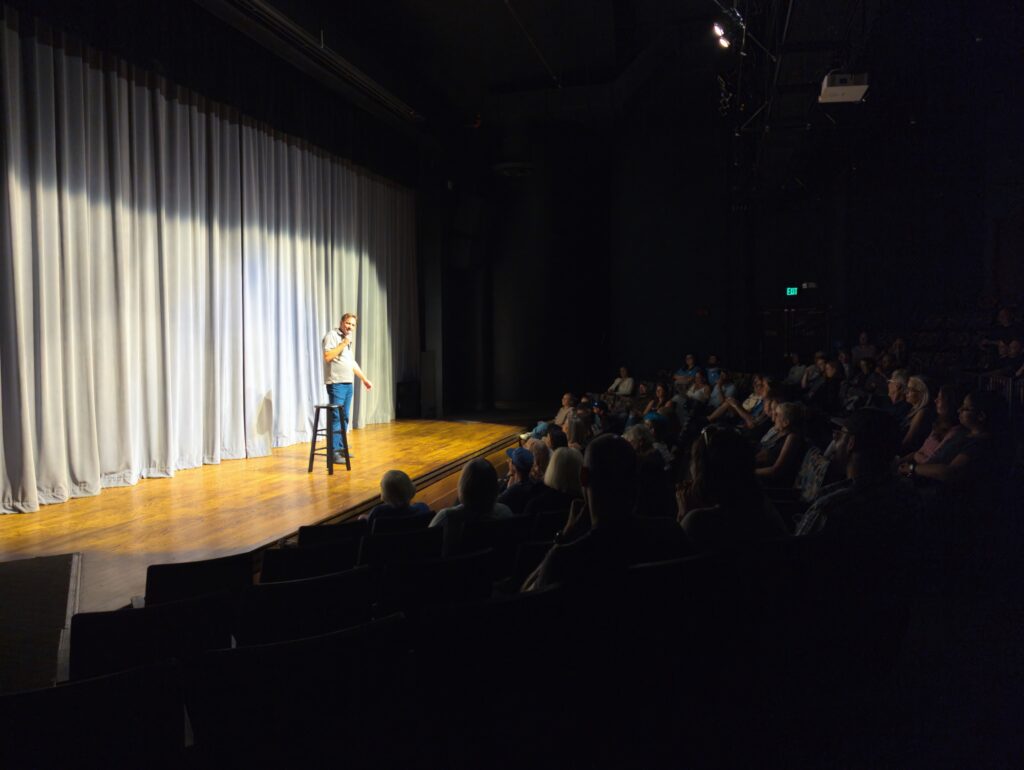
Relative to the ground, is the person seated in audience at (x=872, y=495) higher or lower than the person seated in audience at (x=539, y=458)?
higher

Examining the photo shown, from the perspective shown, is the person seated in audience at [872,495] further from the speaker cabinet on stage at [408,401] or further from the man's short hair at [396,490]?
the speaker cabinet on stage at [408,401]

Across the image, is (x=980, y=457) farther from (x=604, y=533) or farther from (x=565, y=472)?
(x=604, y=533)

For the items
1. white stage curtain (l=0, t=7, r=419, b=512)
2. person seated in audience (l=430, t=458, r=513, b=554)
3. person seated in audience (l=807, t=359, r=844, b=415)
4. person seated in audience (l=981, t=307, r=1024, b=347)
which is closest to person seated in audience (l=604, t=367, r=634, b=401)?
person seated in audience (l=807, t=359, r=844, b=415)

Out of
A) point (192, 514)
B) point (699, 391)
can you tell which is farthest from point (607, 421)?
point (192, 514)

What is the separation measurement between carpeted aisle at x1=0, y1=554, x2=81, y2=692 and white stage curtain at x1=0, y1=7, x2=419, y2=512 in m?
1.69

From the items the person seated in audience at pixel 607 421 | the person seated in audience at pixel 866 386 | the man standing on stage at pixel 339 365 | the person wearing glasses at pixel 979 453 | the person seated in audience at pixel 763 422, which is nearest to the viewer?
the person wearing glasses at pixel 979 453

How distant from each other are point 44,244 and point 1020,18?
28.3 feet

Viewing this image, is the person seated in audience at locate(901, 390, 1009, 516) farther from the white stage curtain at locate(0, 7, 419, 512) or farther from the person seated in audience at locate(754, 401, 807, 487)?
the white stage curtain at locate(0, 7, 419, 512)

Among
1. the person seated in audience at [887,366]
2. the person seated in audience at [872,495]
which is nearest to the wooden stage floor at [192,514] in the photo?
the person seated in audience at [872,495]

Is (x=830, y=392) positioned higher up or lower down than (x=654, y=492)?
higher up

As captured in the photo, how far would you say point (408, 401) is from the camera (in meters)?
11.5

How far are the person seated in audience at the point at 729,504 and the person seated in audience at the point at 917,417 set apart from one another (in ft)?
9.30

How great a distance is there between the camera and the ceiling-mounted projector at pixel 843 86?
556cm

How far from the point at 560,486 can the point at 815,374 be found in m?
7.64
